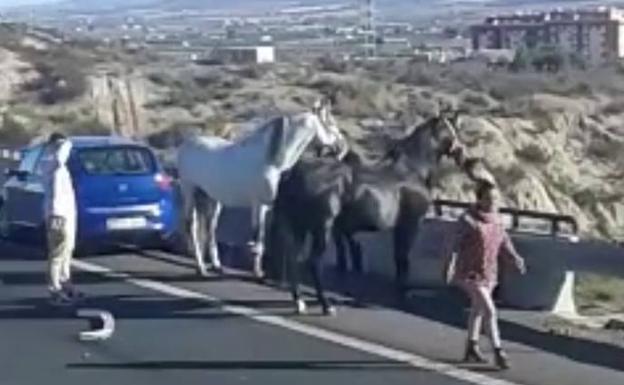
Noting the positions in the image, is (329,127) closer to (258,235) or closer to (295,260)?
(258,235)

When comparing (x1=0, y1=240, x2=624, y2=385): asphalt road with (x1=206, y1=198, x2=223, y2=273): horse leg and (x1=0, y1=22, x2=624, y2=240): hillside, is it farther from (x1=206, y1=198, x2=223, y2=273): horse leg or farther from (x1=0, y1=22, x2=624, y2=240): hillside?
(x1=0, y1=22, x2=624, y2=240): hillside

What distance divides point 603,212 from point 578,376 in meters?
29.6

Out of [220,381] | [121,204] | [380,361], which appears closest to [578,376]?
[380,361]

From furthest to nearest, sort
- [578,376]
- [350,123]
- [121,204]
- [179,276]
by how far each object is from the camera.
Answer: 1. [350,123]
2. [121,204]
3. [179,276]
4. [578,376]

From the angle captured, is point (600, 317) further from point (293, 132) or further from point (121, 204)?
point (121, 204)

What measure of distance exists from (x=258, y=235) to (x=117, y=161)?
5.45 m

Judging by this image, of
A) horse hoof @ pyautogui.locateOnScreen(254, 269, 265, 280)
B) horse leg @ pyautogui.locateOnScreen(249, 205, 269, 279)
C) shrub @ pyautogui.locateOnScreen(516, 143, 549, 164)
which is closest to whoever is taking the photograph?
horse leg @ pyautogui.locateOnScreen(249, 205, 269, 279)

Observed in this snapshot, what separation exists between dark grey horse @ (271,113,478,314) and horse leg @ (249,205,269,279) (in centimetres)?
89

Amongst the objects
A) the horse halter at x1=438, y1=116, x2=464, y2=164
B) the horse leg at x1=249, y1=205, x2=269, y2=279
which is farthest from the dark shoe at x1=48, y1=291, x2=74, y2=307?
the horse halter at x1=438, y1=116, x2=464, y2=164

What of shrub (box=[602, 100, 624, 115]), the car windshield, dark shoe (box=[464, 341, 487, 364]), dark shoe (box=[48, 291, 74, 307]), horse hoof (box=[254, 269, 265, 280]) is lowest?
shrub (box=[602, 100, 624, 115])

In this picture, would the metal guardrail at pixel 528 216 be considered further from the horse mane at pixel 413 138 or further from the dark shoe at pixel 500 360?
the dark shoe at pixel 500 360

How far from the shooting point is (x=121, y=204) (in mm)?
26297

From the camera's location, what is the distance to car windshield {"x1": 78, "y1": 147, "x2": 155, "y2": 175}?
2662 centimetres

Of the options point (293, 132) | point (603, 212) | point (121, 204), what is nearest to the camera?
point (293, 132)
